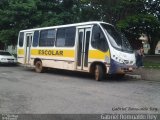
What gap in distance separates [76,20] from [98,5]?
5.12 m

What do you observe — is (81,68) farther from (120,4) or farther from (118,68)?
(120,4)

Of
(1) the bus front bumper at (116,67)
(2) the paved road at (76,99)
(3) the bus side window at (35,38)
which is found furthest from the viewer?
(3) the bus side window at (35,38)

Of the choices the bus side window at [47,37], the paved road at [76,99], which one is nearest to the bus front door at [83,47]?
the bus side window at [47,37]

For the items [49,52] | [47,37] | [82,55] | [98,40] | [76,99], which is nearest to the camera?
[76,99]

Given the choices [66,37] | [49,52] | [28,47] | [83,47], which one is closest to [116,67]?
[83,47]

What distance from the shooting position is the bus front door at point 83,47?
17.2 m

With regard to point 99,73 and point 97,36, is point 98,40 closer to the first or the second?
point 97,36

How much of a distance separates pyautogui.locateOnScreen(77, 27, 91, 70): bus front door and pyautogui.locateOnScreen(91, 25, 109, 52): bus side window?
44cm

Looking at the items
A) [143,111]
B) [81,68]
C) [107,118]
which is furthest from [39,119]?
[81,68]

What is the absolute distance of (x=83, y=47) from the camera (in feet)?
57.2

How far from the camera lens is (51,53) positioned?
20.0m

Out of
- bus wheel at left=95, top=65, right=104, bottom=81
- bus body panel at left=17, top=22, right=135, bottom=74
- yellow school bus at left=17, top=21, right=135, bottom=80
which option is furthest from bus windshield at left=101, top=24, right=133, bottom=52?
bus wheel at left=95, top=65, right=104, bottom=81

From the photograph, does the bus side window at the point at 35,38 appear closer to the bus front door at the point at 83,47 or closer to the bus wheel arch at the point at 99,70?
the bus front door at the point at 83,47

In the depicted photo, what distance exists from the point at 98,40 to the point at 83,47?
4.02 feet
